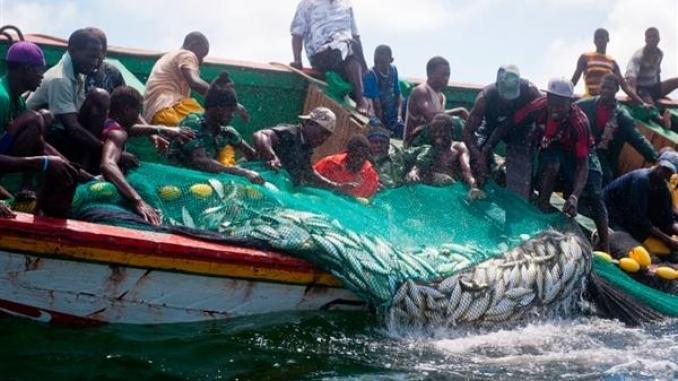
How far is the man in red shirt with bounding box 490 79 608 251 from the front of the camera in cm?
813

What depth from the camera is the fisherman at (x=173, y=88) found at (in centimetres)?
818

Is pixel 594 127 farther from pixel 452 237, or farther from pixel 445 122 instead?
pixel 452 237

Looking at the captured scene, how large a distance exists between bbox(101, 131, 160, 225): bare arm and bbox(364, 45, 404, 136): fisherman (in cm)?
470

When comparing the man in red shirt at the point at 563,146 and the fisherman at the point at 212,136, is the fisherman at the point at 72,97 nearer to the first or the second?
the fisherman at the point at 212,136

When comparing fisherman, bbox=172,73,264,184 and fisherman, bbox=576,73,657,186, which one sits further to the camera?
fisherman, bbox=576,73,657,186

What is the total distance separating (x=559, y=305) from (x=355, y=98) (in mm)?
4202

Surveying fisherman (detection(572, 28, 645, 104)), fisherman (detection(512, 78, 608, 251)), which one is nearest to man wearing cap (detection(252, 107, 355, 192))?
fisherman (detection(512, 78, 608, 251))

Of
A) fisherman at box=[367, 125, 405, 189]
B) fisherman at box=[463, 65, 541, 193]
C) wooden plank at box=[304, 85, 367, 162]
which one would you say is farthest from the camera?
wooden plank at box=[304, 85, 367, 162]

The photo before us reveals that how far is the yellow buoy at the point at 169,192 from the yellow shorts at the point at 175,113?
6.32 feet

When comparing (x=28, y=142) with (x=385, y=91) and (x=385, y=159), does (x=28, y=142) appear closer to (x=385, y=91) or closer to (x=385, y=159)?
(x=385, y=159)

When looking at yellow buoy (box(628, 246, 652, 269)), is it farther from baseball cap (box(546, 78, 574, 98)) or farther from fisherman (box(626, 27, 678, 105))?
fisherman (box(626, 27, 678, 105))

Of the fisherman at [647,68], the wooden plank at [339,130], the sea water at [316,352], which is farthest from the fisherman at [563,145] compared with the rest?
the fisherman at [647,68]

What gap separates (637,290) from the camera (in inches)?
288

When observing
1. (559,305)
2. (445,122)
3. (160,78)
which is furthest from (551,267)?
(160,78)
